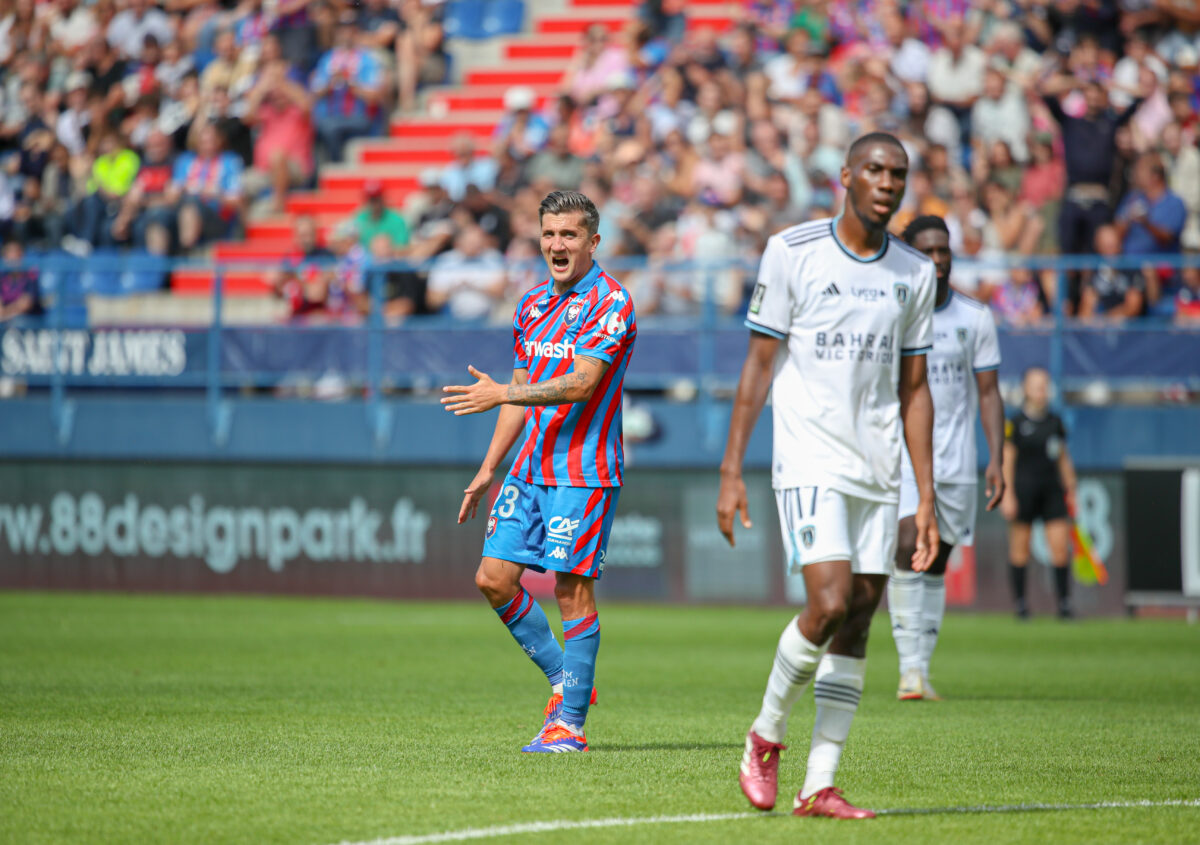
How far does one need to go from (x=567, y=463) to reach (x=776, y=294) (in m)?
1.65

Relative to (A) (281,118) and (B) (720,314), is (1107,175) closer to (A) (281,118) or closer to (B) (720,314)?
(B) (720,314)

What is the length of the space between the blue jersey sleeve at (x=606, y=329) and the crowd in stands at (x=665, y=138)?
989cm

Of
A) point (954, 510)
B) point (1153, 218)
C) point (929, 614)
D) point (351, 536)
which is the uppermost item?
point (1153, 218)

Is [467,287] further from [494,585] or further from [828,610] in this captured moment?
[828,610]

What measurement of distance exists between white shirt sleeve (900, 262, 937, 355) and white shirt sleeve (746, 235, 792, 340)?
436 millimetres

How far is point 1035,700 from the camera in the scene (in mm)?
9477

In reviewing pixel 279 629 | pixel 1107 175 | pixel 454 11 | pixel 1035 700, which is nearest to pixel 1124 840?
pixel 1035 700

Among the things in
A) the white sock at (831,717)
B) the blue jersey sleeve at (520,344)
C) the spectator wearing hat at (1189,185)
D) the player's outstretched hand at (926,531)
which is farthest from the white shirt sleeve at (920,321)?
the spectator wearing hat at (1189,185)

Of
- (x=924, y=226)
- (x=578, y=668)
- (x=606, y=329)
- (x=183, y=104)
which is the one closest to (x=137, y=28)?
(x=183, y=104)

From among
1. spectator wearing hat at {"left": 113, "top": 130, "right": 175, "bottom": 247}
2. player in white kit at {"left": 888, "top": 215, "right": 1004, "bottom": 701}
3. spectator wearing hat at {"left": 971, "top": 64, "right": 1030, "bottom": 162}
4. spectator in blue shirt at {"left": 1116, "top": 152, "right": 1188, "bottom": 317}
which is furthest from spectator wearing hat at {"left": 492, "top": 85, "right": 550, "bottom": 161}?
player in white kit at {"left": 888, "top": 215, "right": 1004, "bottom": 701}

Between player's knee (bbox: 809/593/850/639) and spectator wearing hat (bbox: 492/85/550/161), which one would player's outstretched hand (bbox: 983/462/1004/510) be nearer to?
player's knee (bbox: 809/593/850/639)

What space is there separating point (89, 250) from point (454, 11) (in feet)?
22.7

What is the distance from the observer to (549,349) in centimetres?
706

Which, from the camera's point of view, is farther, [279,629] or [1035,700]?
[279,629]
